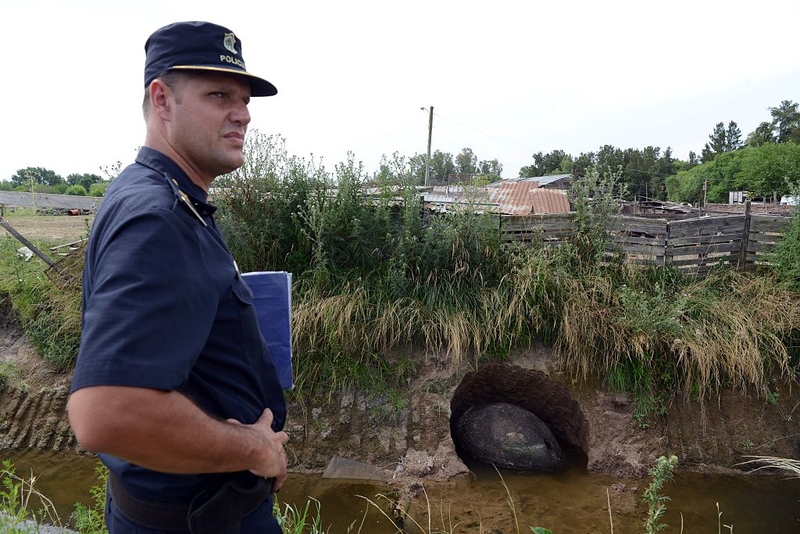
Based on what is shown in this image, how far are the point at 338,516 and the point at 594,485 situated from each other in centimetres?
240

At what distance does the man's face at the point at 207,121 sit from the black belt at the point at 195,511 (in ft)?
2.76

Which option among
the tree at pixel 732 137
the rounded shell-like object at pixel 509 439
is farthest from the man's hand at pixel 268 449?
the tree at pixel 732 137

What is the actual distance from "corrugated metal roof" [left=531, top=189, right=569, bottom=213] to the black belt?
1457cm

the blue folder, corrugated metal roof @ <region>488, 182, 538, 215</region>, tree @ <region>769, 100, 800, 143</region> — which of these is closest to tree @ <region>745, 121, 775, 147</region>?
tree @ <region>769, 100, 800, 143</region>

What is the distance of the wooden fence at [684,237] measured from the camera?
6188mm

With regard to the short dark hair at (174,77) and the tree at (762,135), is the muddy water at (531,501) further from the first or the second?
the tree at (762,135)

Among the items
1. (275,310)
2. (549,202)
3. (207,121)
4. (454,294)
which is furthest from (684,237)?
(549,202)

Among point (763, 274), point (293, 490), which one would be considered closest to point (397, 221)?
point (293, 490)

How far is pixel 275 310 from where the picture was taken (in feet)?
5.55

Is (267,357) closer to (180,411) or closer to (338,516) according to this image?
(180,411)

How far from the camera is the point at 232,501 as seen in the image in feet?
4.26

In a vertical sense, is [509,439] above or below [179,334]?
below

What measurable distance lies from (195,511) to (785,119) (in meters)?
70.8

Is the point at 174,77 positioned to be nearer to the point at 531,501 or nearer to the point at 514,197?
the point at 531,501
